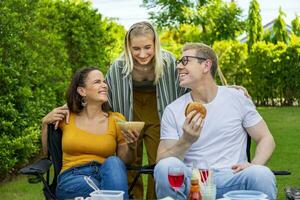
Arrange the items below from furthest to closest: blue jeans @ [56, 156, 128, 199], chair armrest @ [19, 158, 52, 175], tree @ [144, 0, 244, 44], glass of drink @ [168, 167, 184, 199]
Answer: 1. tree @ [144, 0, 244, 44]
2. chair armrest @ [19, 158, 52, 175]
3. blue jeans @ [56, 156, 128, 199]
4. glass of drink @ [168, 167, 184, 199]

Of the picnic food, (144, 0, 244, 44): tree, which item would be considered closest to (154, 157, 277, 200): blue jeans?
the picnic food

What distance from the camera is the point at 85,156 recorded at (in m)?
3.58

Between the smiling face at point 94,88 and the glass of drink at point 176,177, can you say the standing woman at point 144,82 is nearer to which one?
the smiling face at point 94,88

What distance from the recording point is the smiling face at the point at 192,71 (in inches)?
136

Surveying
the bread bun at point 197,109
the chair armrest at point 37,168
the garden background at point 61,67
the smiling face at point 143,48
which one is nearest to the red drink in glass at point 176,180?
the bread bun at point 197,109

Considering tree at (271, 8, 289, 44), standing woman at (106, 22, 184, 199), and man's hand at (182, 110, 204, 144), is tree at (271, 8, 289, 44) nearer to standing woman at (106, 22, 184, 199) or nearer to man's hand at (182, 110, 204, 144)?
standing woman at (106, 22, 184, 199)

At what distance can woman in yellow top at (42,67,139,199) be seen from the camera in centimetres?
346

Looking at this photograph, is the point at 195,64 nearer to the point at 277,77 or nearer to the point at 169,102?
the point at 169,102

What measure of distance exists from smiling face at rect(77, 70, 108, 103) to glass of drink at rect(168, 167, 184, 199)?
92cm

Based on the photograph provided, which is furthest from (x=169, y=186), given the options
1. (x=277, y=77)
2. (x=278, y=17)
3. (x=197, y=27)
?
(x=278, y=17)

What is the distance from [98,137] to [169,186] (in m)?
0.73

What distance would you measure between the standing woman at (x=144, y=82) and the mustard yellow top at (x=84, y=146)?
35 cm

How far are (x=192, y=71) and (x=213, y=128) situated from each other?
0.36 metres

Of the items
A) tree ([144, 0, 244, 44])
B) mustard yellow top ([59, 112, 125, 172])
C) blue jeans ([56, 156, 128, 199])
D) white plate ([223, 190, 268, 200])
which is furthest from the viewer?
tree ([144, 0, 244, 44])
